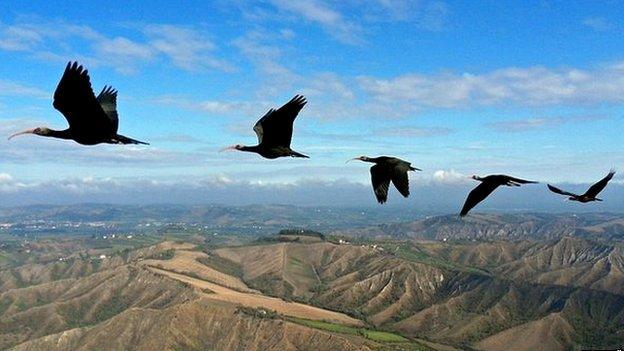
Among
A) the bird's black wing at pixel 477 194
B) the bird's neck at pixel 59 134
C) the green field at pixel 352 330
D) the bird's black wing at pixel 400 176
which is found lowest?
the green field at pixel 352 330

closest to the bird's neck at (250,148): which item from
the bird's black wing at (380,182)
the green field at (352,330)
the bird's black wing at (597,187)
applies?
the bird's black wing at (380,182)

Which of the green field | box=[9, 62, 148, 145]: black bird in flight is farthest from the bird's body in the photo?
the green field

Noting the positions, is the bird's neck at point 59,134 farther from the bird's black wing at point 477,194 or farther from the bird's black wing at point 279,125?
the bird's black wing at point 477,194

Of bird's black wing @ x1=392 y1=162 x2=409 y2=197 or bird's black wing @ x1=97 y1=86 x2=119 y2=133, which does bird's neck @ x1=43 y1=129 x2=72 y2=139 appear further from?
bird's black wing @ x1=392 y1=162 x2=409 y2=197

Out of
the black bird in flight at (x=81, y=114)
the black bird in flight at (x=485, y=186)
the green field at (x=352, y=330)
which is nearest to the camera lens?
the black bird in flight at (x=485, y=186)

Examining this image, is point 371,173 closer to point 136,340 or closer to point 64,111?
point 64,111

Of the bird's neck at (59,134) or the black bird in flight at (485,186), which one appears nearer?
the black bird in flight at (485,186)

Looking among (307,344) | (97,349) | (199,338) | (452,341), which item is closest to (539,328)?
(452,341)

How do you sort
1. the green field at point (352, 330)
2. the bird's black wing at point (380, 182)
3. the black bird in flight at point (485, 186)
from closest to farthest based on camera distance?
the black bird in flight at point (485, 186), the bird's black wing at point (380, 182), the green field at point (352, 330)
